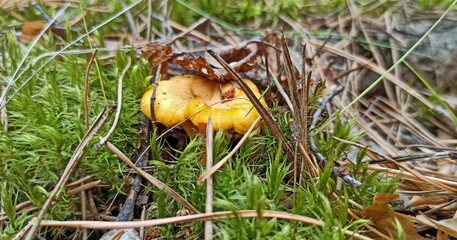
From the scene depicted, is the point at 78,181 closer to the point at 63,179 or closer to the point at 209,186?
the point at 63,179

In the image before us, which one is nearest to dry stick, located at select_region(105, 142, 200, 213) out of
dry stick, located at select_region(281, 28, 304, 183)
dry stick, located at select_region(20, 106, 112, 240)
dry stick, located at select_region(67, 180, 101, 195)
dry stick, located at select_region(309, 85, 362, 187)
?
dry stick, located at select_region(20, 106, 112, 240)

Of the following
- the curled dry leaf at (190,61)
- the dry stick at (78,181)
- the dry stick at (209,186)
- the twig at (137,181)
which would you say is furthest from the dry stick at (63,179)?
the curled dry leaf at (190,61)

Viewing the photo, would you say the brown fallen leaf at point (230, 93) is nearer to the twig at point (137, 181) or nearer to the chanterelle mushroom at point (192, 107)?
the chanterelle mushroom at point (192, 107)

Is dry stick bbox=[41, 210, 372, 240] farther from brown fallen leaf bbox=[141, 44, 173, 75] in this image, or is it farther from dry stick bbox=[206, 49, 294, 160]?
brown fallen leaf bbox=[141, 44, 173, 75]

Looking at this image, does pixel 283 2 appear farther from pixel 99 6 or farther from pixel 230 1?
pixel 99 6

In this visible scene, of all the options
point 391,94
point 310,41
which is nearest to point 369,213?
point 391,94

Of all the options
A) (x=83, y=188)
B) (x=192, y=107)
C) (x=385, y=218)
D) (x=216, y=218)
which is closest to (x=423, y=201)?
Result: (x=385, y=218)
